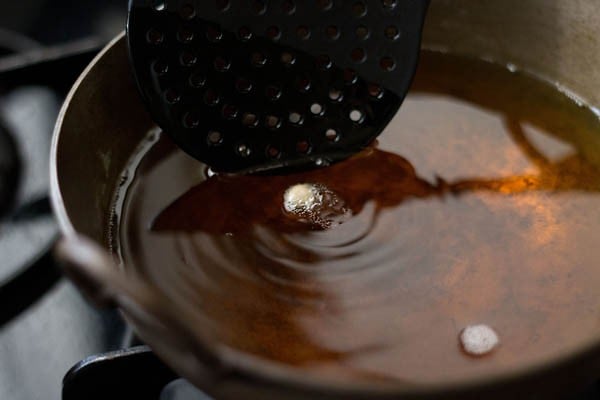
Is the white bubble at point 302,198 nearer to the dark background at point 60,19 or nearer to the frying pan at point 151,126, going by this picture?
the frying pan at point 151,126

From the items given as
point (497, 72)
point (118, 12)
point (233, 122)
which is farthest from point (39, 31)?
point (497, 72)

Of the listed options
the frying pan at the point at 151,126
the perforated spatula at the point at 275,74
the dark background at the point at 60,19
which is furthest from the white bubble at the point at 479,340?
the dark background at the point at 60,19

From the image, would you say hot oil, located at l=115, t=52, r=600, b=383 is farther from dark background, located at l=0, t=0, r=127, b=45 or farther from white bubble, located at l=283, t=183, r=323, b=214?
dark background, located at l=0, t=0, r=127, b=45

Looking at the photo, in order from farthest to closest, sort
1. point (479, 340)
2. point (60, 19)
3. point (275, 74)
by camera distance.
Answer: point (60, 19), point (275, 74), point (479, 340)

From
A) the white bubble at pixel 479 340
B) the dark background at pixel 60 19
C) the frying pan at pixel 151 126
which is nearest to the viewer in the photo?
the frying pan at pixel 151 126

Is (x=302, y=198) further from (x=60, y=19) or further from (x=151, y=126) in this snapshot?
(x=60, y=19)

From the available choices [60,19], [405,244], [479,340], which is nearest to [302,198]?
[405,244]
